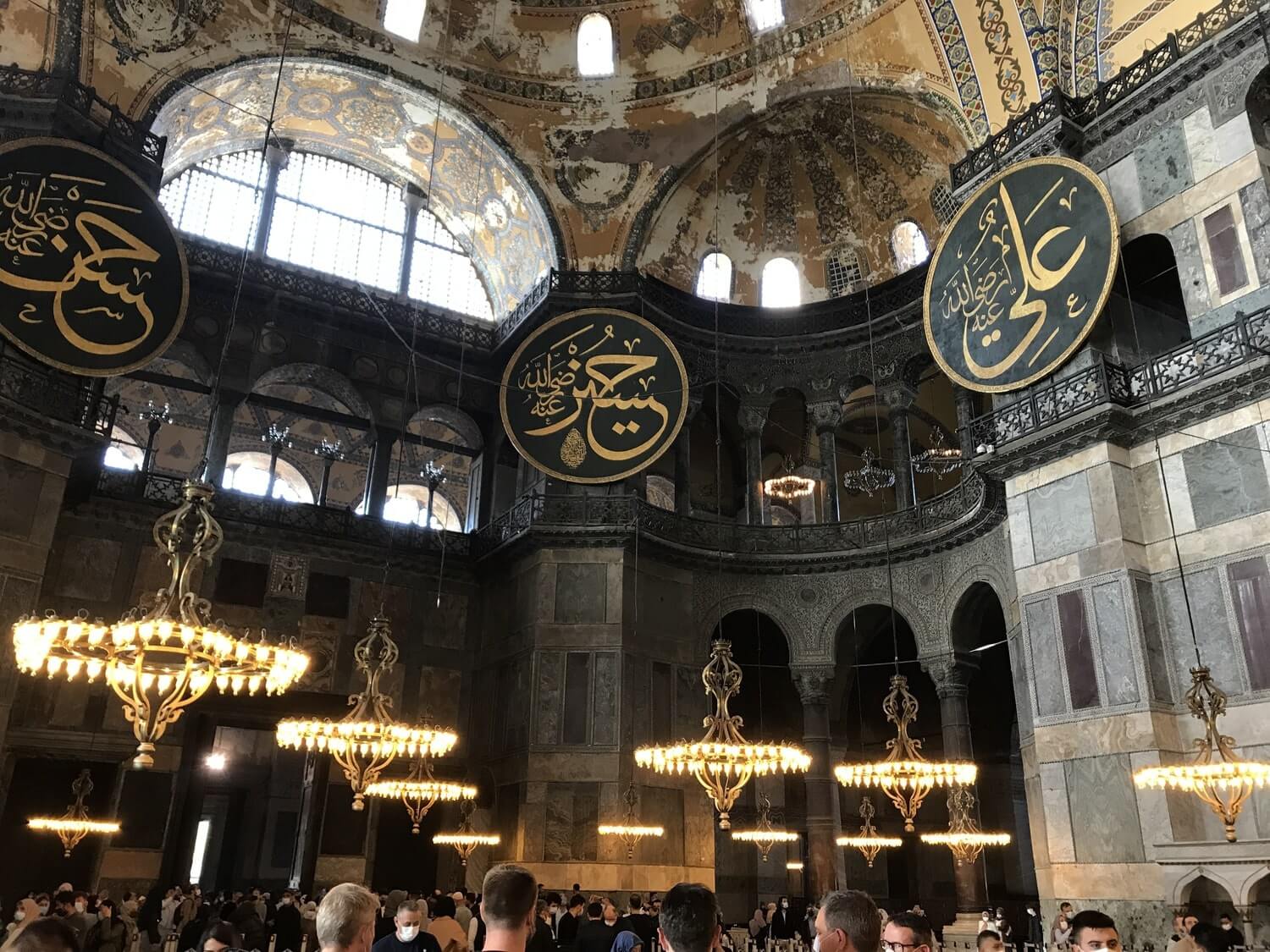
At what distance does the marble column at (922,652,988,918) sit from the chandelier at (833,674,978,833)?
2.40 metres

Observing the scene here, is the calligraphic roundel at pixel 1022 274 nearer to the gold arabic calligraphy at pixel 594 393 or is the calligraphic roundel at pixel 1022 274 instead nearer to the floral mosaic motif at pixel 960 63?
the floral mosaic motif at pixel 960 63

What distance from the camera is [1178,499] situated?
8.17m

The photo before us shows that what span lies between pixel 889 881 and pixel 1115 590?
332 inches

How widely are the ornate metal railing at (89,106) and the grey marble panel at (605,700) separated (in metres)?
7.71

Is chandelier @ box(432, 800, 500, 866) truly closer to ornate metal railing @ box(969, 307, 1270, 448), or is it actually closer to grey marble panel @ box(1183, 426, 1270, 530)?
ornate metal railing @ box(969, 307, 1270, 448)

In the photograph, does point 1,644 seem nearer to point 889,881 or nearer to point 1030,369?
point 1030,369

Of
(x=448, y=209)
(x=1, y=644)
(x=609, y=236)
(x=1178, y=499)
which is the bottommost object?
(x=1, y=644)

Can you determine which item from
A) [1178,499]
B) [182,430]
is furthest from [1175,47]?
[182,430]

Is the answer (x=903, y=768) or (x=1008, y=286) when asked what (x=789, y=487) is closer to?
(x=1008, y=286)

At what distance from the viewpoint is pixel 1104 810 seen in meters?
7.65

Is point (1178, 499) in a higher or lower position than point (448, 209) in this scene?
lower

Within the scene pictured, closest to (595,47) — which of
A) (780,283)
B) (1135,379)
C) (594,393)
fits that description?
(780,283)

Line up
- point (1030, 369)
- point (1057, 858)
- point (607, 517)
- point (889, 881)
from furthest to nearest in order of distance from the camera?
point (889, 881)
point (607, 517)
point (1030, 369)
point (1057, 858)

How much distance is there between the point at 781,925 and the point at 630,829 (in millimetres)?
2201
